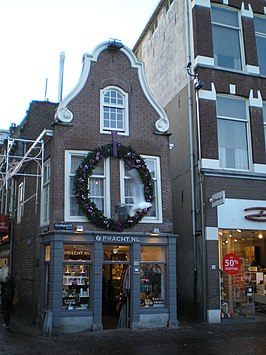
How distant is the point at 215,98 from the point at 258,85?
90.8 inches

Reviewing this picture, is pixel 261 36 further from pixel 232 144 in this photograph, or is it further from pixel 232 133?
pixel 232 144

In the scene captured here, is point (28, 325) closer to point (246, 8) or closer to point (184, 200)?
point (184, 200)

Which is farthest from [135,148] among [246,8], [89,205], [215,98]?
[246,8]

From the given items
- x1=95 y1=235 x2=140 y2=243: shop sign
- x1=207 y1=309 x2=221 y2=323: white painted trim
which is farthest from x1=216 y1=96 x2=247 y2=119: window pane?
x1=207 y1=309 x2=221 y2=323: white painted trim

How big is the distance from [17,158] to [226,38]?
11.2 m

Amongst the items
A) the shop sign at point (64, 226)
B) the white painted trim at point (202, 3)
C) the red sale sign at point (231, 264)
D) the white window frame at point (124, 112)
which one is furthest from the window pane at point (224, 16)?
the shop sign at point (64, 226)

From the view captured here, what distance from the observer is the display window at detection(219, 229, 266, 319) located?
644 inches

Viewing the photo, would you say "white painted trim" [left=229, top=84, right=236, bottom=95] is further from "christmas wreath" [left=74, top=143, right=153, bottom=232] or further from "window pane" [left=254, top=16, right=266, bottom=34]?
"christmas wreath" [left=74, top=143, right=153, bottom=232]

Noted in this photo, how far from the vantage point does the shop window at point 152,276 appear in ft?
49.1

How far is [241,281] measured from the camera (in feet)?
56.1

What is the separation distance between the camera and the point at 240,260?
17109 millimetres

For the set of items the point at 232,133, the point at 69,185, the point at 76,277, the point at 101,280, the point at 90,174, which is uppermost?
A: the point at 232,133

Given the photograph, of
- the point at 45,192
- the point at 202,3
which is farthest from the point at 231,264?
the point at 202,3

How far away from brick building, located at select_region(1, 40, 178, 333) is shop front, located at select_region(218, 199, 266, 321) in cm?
242
